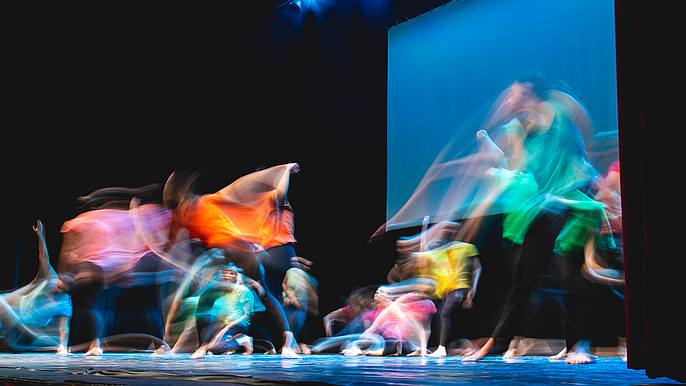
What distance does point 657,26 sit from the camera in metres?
1.85

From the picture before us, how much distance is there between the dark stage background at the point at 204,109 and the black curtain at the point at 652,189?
3.46 metres

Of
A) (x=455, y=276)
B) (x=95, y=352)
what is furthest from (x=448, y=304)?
(x=95, y=352)

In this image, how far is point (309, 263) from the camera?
19.7ft

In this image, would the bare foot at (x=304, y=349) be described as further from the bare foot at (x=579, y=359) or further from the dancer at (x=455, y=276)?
the bare foot at (x=579, y=359)

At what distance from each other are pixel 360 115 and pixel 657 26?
3933mm

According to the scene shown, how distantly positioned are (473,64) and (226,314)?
9.40 ft

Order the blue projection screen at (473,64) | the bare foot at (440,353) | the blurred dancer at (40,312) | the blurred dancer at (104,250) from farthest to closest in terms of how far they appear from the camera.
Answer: the blurred dancer at (40,312)
the blurred dancer at (104,250)
the bare foot at (440,353)
the blue projection screen at (473,64)

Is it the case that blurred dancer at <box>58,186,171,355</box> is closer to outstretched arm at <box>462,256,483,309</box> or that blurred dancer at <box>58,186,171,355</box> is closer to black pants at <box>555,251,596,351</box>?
outstretched arm at <box>462,256,483,309</box>

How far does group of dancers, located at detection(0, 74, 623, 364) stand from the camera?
3633 mm

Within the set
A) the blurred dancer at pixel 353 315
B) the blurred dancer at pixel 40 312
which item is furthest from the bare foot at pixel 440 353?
the blurred dancer at pixel 40 312

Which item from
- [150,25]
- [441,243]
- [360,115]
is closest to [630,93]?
[441,243]

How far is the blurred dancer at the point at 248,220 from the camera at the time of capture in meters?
5.05

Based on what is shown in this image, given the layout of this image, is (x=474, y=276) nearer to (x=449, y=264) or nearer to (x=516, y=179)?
(x=449, y=264)

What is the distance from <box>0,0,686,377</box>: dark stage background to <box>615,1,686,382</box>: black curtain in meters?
3.46
